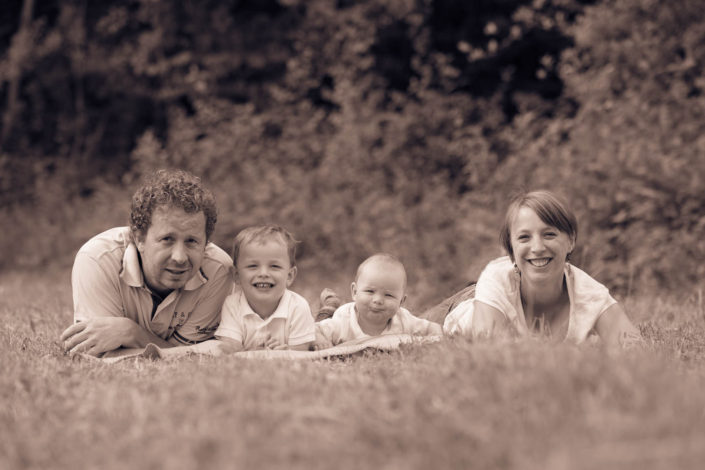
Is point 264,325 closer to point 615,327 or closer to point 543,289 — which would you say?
point 543,289

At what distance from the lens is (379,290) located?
4945 millimetres

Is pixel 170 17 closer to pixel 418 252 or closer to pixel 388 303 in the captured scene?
pixel 418 252

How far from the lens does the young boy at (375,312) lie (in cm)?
494

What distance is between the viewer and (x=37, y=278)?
10641mm

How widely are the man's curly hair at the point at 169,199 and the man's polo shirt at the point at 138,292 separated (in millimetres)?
196

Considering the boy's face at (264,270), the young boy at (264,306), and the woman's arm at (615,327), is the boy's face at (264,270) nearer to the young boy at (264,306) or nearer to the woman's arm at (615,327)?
the young boy at (264,306)

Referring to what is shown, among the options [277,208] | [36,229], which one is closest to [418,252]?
[277,208]

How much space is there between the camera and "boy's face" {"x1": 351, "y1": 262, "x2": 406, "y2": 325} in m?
4.93

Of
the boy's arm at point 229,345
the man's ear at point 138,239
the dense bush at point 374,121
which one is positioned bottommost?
the boy's arm at point 229,345

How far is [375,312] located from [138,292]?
1.45m

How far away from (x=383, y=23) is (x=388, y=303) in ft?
28.0

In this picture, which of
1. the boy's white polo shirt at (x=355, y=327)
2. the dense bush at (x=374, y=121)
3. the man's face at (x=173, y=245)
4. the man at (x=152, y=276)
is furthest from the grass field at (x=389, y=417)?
the dense bush at (x=374, y=121)

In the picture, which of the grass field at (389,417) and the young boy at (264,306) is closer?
the grass field at (389,417)

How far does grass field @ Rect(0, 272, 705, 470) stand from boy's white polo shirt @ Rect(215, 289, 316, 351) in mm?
1220
